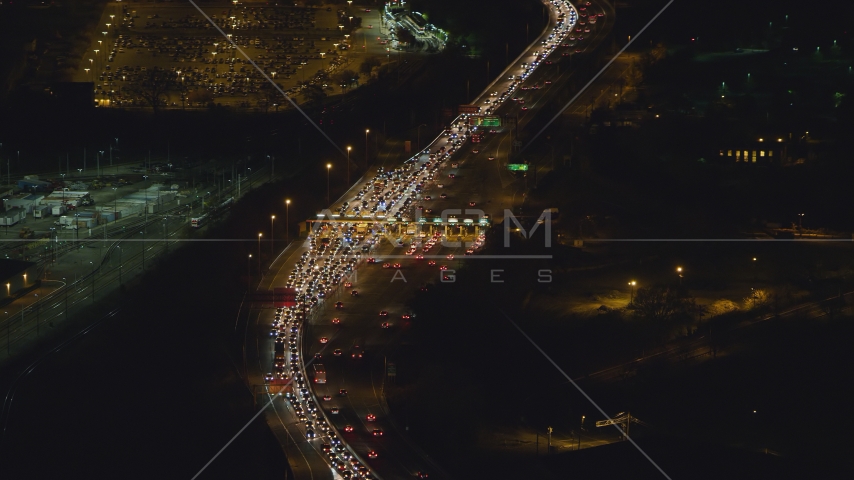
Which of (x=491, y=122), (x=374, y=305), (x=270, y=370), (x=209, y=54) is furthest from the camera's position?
(x=209, y=54)

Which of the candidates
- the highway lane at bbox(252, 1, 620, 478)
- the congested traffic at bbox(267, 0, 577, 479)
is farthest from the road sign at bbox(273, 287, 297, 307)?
the highway lane at bbox(252, 1, 620, 478)

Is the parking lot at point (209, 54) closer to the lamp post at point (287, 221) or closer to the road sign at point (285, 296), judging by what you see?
the lamp post at point (287, 221)

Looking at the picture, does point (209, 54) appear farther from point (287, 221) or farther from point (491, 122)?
point (287, 221)

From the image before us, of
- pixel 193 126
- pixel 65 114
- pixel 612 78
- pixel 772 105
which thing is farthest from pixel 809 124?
pixel 65 114

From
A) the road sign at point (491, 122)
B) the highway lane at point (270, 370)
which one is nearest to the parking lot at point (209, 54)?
the road sign at point (491, 122)

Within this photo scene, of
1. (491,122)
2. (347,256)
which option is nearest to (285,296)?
(347,256)

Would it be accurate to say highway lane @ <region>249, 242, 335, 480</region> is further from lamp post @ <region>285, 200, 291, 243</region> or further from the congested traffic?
lamp post @ <region>285, 200, 291, 243</region>
